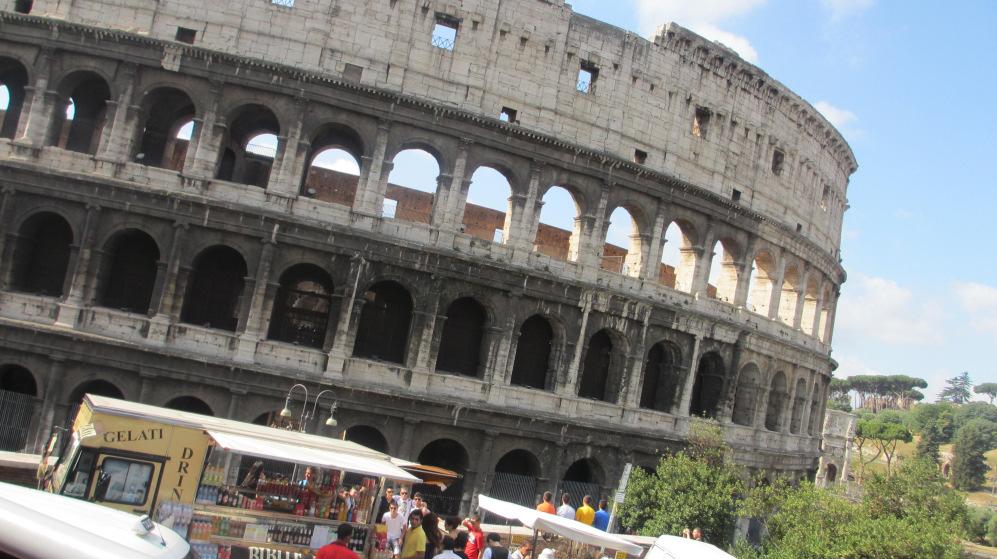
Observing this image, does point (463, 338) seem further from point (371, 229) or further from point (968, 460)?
point (968, 460)

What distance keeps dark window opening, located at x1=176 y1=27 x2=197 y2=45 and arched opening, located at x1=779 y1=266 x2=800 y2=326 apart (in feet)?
70.2

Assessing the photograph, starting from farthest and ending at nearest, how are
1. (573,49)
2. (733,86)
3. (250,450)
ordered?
(733,86) < (573,49) < (250,450)

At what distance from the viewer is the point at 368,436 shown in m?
21.9

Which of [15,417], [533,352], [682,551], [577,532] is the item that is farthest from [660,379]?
[15,417]

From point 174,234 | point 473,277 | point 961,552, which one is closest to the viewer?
point 961,552

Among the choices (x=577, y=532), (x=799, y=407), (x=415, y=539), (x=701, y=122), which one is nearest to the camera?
(x=415, y=539)

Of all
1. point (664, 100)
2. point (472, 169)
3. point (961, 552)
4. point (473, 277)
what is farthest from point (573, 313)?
point (961, 552)

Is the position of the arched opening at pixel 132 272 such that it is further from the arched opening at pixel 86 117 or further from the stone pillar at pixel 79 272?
the arched opening at pixel 86 117

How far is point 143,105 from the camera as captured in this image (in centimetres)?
2138

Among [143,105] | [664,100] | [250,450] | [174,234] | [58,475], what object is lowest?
[58,475]

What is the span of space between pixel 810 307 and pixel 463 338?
1617cm

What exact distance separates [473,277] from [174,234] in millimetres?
7821

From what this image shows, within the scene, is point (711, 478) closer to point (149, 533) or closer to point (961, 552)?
point (961, 552)

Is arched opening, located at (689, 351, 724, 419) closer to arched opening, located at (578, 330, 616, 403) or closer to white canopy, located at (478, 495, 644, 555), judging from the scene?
arched opening, located at (578, 330, 616, 403)
